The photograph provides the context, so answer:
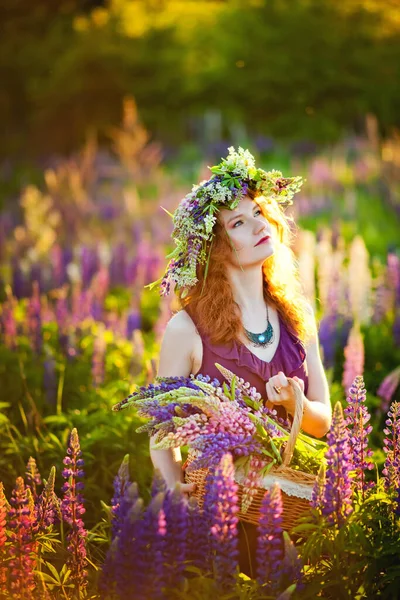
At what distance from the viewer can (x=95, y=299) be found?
19.3ft

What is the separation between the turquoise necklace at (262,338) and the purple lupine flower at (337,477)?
80 cm

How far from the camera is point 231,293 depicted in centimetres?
315

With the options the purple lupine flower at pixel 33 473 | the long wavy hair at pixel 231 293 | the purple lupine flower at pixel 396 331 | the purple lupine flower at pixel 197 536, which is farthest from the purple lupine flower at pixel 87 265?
the purple lupine flower at pixel 197 536

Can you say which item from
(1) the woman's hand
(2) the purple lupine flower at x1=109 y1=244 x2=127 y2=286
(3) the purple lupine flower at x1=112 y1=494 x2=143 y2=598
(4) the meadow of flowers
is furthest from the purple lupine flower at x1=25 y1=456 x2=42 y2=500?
(2) the purple lupine flower at x1=109 y1=244 x2=127 y2=286

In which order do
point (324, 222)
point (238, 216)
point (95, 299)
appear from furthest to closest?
1. point (324, 222)
2. point (95, 299)
3. point (238, 216)

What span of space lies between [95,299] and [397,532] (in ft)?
12.1

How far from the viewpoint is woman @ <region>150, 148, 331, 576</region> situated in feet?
9.97

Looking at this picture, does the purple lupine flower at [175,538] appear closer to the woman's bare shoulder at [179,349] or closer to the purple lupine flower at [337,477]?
the purple lupine flower at [337,477]

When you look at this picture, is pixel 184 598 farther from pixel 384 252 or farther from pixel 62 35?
pixel 62 35

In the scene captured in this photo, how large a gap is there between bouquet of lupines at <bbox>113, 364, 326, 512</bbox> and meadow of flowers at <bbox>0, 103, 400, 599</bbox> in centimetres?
8

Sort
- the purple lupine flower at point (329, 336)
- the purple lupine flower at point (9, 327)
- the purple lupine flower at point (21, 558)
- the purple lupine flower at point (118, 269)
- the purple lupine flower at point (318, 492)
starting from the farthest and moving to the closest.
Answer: the purple lupine flower at point (118, 269) → the purple lupine flower at point (9, 327) → the purple lupine flower at point (329, 336) → the purple lupine flower at point (318, 492) → the purple lupine flower at point (21, 558)

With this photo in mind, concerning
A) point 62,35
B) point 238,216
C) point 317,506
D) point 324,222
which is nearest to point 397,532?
point 317,506

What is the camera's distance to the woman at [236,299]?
3039 millimetres

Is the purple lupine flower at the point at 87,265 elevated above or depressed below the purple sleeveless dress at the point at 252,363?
above
